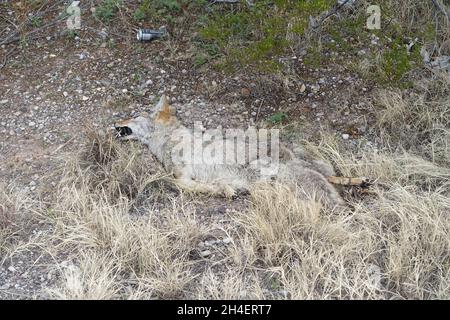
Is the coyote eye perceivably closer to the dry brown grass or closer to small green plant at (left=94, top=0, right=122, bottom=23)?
the dry brown grass

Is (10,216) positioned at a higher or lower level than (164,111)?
lower

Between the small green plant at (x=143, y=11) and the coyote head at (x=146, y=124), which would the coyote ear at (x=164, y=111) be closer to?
the coyote head at (x=146, y=124)

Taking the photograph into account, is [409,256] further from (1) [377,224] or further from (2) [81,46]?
(2) [81,46]

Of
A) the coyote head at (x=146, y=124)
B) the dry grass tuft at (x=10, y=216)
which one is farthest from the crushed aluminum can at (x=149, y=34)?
the dry grass tuft at (x=10, y=216)

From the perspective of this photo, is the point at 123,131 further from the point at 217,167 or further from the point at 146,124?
the point at 217,167

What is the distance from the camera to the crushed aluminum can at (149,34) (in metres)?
5.37

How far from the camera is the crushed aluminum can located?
211 inches

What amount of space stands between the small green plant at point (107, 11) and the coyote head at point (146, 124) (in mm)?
1432

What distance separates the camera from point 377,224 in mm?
3773

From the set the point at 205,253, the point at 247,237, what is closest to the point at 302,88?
the point at 247,237

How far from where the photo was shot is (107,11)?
5.52 meters

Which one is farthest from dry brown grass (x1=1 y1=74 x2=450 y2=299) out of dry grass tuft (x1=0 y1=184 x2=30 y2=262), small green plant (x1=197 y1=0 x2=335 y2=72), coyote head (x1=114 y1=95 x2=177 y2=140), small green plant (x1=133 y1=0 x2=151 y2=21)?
small green plant (x1=133 y1=0 x2=151 y2=21)

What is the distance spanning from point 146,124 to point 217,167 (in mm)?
753
